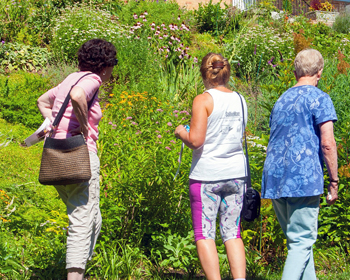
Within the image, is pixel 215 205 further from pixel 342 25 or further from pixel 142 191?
pixel 342 25

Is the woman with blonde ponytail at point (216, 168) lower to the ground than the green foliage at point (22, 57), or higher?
lower

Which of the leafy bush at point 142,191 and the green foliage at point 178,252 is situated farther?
the leafy bush at point 142,191

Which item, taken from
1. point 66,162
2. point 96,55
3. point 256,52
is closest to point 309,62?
point 96,55

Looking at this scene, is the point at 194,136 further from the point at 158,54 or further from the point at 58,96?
the point at 158,54

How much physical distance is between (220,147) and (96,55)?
105cm

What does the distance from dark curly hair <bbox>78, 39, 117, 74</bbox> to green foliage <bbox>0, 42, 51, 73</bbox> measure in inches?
231

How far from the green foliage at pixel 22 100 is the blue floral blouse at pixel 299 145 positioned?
4.45 meters

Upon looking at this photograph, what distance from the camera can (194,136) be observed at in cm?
271

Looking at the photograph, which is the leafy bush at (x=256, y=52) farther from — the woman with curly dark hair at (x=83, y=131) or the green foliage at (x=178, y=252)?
the woman with curly dark hair at (x=83, y=131)

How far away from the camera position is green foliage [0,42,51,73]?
26.9ft

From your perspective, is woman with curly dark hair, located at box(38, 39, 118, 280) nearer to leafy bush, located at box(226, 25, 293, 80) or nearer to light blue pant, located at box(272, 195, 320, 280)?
light blue pant, located at box(272, 195, 320, 280)

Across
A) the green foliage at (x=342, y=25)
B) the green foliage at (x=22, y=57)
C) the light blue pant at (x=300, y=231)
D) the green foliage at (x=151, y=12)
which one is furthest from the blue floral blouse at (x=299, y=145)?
the green foliage at (x=342, y=25)

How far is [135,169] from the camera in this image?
3.55 m

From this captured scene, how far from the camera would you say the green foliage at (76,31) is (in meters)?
8.51
